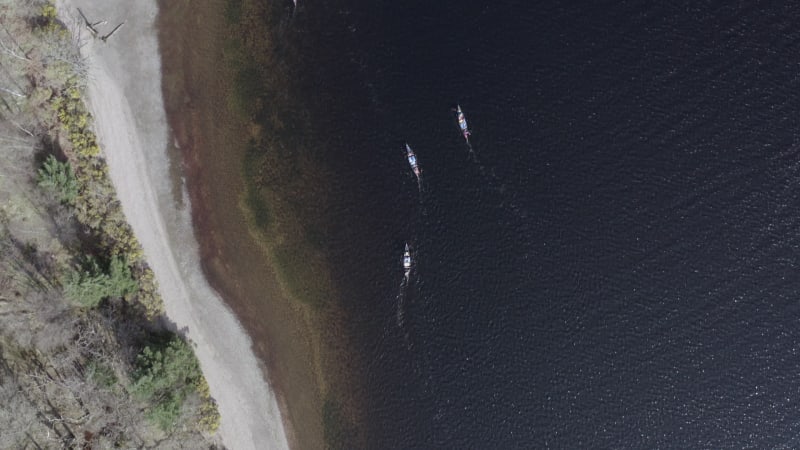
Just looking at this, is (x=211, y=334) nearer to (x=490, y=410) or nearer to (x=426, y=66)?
(x=490, y=410)

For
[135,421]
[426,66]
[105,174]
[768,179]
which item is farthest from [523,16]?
[135,421]

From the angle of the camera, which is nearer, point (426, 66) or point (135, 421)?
point (135, 421)

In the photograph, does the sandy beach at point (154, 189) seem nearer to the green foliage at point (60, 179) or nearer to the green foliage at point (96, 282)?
the green foliage at point (96, 282)

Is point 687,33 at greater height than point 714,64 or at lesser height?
greater

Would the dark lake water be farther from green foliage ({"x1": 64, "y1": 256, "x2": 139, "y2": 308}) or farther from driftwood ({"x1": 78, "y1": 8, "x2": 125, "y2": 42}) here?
green foliage ({"x1": 64, "y1": 256, "x2": 139, "y2": 308})

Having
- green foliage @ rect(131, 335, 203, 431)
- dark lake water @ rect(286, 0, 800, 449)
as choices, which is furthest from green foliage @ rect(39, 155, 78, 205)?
dark lake water @ rect(286, 0, 800, 449)

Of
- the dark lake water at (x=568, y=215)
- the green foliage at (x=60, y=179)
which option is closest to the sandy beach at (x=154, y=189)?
the green foliage at (x=60, y=179)
